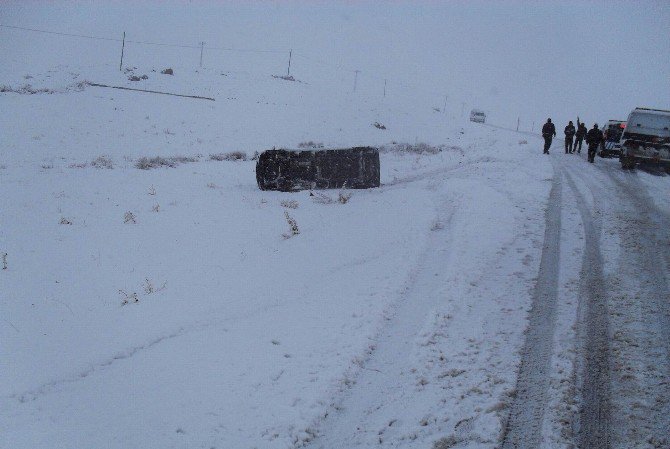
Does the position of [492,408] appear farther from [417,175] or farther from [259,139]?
[259,139]

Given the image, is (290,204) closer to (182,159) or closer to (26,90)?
(182,159)

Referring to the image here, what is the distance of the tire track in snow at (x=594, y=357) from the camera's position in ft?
9.43

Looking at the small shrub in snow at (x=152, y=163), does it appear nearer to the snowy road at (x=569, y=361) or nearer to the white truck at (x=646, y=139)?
the snowy road at (x=569, y=361)

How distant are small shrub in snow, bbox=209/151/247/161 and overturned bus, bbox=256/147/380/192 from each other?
16.9 ft

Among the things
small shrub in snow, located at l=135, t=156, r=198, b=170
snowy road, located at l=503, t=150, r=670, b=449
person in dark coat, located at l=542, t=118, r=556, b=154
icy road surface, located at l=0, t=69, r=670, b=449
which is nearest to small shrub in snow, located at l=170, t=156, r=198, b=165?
small shrub in snow, located at l=135, t=156, r=198, b=170

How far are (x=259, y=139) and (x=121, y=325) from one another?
16.6 meters

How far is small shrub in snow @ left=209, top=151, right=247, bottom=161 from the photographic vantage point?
1512 cm

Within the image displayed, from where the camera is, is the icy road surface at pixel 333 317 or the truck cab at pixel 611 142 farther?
the truck cab at pixel 611 142

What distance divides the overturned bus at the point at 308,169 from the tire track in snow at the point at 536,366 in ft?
18.3

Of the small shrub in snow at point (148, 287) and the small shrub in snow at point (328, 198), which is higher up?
the small shrub in snow at point (328, 198)

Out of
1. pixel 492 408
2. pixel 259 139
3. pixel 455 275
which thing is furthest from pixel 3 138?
pixel 492 408

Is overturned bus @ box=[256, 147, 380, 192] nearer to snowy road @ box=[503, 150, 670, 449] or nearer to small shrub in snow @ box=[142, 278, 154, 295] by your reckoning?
snowy road @ box=[503, 150, 670, 449]

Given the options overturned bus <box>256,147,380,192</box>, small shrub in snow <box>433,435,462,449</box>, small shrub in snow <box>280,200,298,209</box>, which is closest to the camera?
small shrub in snow <box>433,435,462,449</box>

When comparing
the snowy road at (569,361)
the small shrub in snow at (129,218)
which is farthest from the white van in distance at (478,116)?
the small shrub in snow at (129,218)
